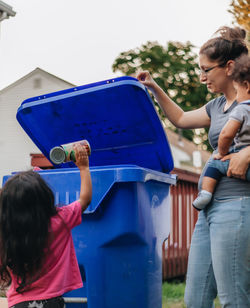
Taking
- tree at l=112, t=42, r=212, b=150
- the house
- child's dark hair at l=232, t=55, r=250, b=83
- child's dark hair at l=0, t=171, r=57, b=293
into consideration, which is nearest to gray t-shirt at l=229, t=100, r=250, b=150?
child's dark hair at l=232, t=55, r=250, b=83

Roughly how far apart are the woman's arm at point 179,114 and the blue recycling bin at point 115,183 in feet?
0.33

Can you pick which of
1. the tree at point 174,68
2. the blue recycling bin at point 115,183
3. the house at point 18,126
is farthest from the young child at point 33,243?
the tree at point 174,68

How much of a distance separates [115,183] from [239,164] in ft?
2.16

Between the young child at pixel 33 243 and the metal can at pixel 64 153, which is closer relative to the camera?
the young child at pixel 33 243

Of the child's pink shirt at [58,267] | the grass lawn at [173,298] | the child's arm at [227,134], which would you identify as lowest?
the grass lawn at [173,298]

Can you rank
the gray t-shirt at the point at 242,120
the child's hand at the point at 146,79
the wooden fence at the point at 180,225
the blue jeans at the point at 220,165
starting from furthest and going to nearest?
the wooden fence at the point at 180,225 < the child's hand at the point at 146,79 < the blue jeans at the point at 220,165 < the gray t-shirt at the point at 242,120

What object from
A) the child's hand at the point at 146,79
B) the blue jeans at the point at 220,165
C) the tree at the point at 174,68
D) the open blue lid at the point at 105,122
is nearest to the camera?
the blue jeans at the point at 220,165

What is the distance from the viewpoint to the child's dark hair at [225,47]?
197 centimetres

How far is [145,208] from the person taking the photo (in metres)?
2.30

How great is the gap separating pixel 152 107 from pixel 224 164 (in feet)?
2.55

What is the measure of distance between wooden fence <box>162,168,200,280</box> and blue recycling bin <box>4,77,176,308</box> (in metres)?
2.95

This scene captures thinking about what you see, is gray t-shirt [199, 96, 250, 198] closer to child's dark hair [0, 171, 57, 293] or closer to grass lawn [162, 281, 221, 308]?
child's dark hair [0, 171, 57, 293]

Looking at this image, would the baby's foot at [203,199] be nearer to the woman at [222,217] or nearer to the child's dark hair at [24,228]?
the woman at [222,217]

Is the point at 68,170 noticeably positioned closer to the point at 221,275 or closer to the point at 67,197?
the point at 67,197
